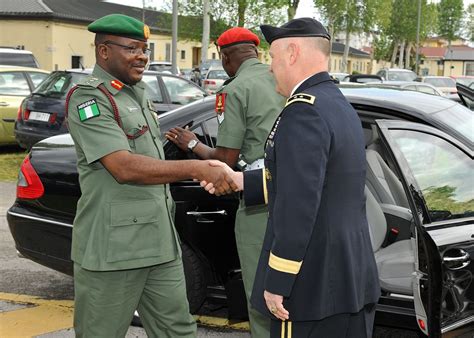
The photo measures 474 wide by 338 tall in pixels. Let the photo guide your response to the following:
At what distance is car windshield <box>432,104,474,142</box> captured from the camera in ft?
11.6

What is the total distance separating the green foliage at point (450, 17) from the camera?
92500 mm

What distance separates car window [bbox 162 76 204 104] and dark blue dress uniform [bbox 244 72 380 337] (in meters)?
8.49

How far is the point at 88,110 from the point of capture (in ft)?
8.80

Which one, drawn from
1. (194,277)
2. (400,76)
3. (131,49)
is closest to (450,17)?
(400,76)

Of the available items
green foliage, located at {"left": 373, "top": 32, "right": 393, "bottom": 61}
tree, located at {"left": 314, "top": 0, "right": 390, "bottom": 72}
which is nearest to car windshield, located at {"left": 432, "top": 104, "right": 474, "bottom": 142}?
tree, located at {"left": 314, "top": 0, "right": 390, "bottom": 72}

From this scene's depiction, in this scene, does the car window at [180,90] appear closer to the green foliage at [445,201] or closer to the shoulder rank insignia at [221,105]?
the shoulder rank insignia at [221,105]

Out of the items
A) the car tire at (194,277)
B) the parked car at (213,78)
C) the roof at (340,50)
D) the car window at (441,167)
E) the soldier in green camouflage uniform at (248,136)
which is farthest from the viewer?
the roof at (340,50)

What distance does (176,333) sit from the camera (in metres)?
2.99

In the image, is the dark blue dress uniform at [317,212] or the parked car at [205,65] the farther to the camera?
the parked car at [205,65]

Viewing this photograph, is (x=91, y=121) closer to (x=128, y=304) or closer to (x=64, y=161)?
(x=128, y=304)

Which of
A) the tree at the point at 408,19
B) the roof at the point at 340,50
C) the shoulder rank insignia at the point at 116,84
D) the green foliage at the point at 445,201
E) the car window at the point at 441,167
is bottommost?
the green foliage at the point at 445,201

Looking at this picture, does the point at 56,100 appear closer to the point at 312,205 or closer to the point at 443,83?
the point at 312,205

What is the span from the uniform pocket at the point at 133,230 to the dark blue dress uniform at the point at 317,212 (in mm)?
663

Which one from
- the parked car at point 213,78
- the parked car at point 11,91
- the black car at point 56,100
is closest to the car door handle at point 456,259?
the black car at point 56,100
